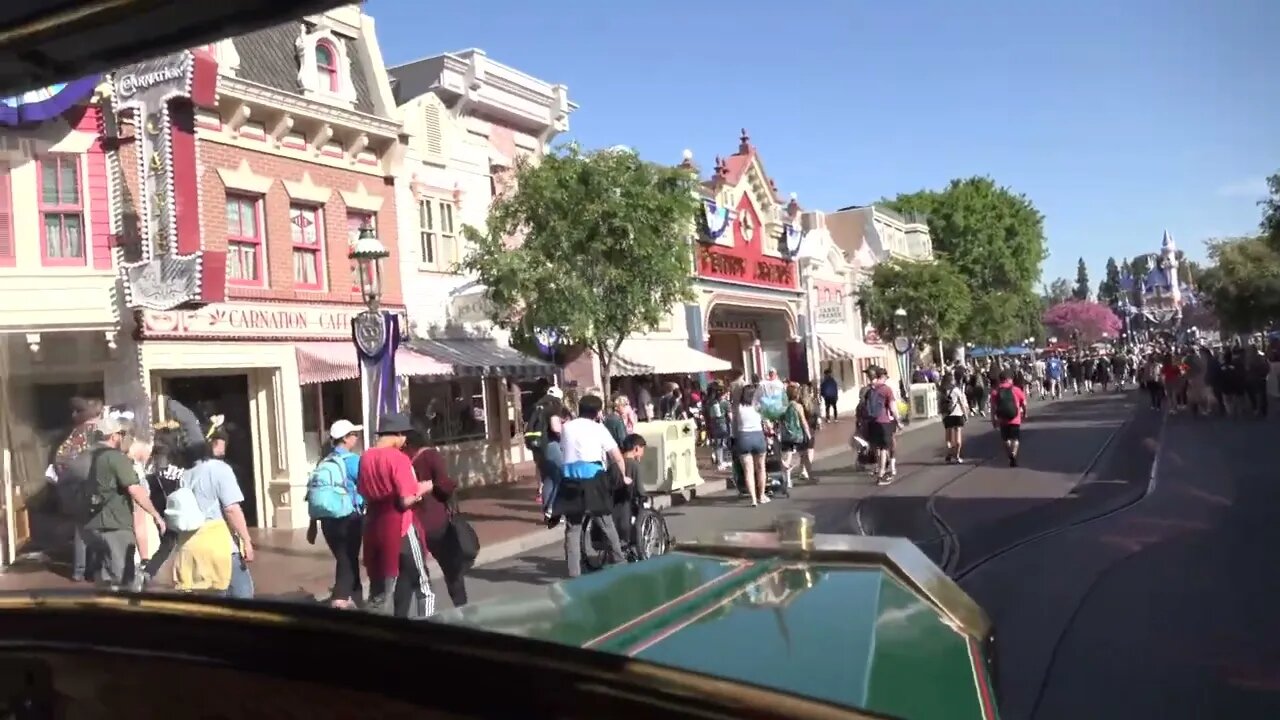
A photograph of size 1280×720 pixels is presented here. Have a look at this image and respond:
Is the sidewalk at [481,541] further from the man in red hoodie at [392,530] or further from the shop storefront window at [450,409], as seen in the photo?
the shop storefront window at [450,409]

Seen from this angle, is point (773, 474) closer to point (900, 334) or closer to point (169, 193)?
point (169, 193)

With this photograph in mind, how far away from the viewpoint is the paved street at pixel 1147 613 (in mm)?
4226

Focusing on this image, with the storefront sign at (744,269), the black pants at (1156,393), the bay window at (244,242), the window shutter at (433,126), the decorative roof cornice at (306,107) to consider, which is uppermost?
the window shutter at (433,126)

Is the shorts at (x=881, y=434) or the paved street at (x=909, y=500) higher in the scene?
the shorts at (x=881, y=434)

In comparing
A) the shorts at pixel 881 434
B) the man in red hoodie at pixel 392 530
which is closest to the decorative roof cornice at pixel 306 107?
the man in red hoodie at pixel 392 530

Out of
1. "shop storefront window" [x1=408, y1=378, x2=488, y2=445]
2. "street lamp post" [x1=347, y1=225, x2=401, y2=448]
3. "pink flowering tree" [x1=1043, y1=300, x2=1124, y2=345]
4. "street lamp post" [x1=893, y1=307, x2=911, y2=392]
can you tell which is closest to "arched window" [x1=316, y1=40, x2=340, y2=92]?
"shop storefront window" [x1=408, y1=378, x2=488, y2=445]

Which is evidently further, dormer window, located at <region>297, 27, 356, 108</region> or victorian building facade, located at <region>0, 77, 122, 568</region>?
dormer window, located at <region>297, 27, 356, 108</region>

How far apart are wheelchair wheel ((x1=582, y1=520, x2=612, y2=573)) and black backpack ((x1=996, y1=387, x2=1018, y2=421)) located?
8.66 m

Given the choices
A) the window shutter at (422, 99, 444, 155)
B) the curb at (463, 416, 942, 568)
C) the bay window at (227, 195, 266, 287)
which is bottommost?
the curb at (463, 416, 942, 568)

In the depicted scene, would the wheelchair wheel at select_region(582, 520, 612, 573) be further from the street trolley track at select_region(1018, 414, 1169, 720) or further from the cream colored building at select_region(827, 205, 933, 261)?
the cream colored building at select_region(827, 205, 933, 261)

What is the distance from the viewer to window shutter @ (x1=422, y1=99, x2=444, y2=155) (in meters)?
17.0

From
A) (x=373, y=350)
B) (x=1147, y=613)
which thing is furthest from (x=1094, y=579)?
(x=373, y=350)

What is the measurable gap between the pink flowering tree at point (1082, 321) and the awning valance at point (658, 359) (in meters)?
33.8

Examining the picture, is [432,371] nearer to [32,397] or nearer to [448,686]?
[32,397]
